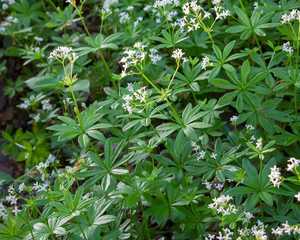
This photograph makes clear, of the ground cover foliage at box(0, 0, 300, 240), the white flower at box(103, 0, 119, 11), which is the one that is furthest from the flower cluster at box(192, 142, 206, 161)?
the white flower at box(103, 0, 119, 11)

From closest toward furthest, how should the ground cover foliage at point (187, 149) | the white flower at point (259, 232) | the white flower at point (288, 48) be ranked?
the white flower at point (259, 232)
the ground cover foliage at point (187, 149)
the white flower at point (288, 48)

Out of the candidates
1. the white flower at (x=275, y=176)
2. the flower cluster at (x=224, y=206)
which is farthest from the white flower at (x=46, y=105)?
the white flower at (x=275, y=176)

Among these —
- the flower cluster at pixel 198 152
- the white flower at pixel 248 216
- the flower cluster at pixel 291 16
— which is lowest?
the white flower at pixel 248 216

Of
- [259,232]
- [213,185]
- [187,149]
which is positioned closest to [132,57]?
[187,149]

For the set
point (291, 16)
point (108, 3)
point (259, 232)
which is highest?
point (108, 3)

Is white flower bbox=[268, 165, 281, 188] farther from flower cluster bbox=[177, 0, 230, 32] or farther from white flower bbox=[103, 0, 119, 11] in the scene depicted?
white flower bbox=[103, 0, 119, 11]

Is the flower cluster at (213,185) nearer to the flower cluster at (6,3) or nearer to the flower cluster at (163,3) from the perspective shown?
the flower cluster at (163,3)

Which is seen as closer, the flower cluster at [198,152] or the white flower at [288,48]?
the flower cluster at [198,152]

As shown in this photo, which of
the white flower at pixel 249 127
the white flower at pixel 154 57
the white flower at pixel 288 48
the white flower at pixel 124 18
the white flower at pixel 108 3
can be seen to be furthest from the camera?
the white flower at pixel 108 3

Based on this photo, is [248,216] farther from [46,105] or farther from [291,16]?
[46,105]

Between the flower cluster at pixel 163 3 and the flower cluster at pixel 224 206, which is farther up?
the flower cluster at pixel 163 3

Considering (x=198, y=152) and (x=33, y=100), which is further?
(x=33, y=100)
